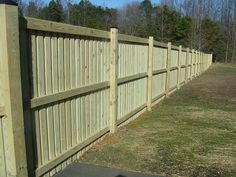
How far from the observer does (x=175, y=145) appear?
593cm

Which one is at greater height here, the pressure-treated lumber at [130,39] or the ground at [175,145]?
the pressure-treated lumber at [130,39]

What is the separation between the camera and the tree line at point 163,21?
51938 millimetres

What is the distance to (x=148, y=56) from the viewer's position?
29.9ft

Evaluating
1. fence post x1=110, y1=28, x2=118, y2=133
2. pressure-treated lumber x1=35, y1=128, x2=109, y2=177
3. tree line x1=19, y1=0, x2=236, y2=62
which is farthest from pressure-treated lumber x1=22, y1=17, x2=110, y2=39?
tree line x1=19, y1=0, x2=236, y2=62

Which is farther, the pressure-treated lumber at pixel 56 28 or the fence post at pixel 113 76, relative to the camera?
the fence post at pixel 113 76

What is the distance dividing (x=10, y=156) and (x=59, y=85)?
1.23 metres

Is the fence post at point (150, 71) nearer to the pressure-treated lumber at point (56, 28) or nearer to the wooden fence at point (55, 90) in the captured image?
the wooden fence at point (55, 90)

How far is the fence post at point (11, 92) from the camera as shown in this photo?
3291mm

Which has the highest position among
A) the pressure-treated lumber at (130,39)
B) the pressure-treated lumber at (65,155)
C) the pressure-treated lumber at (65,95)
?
the pressure-treated lumber at (130,39)

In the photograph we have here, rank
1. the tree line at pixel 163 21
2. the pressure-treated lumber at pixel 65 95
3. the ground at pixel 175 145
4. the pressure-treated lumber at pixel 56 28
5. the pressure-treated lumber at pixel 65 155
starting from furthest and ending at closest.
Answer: the tree line at pixel 163 21 → the ground at pixel 175 145 → the pressure-treated lumber at pixel 65 155 → the pressure-treated lumber at pixel 65 95 → the pressure-treated lumber at pixel 56 28

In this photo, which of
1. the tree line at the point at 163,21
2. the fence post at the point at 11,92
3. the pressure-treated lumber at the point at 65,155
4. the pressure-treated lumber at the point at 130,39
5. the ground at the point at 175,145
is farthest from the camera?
the tree line at the point at 163,21

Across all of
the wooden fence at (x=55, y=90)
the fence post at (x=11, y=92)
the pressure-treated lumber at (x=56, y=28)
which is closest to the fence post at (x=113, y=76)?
the wooden fence at (x=55, y=90)

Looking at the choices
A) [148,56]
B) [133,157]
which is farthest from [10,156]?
[148,56]

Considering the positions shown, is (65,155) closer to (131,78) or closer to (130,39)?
(131,78)
